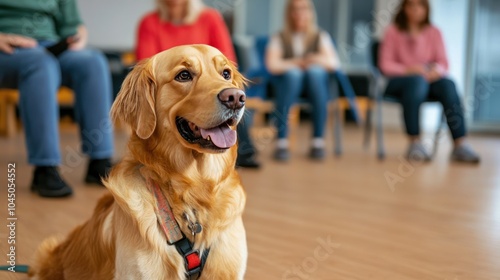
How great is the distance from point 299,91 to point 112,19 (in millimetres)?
4606

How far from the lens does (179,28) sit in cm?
396

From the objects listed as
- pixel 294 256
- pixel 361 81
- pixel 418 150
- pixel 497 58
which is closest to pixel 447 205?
pixel 294 256

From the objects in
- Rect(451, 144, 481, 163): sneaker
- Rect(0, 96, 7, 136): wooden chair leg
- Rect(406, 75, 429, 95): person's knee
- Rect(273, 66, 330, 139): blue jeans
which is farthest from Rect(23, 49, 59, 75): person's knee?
Rect(0, 96, 7, 136): wooden chair leg

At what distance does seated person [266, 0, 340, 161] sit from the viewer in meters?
4.92

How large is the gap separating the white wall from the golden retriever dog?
24.2ft

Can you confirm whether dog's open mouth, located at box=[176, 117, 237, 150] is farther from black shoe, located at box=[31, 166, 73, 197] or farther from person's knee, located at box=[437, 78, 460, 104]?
person's knee, located at box=[437, 78, 460, 104]

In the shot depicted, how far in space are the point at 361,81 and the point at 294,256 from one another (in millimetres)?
7558

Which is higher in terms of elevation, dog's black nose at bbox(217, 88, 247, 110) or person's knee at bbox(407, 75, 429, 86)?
dog's black nose at bbox(217, 88, 247, 110)

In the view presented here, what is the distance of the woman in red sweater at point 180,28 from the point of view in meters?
3.94

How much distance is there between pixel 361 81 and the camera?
949 centimetres

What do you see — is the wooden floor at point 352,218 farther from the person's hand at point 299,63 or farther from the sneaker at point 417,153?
the person's hand at point 299,63

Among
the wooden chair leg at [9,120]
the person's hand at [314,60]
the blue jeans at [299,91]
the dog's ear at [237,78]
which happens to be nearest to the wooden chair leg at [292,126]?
the blue jeans at [299,91]

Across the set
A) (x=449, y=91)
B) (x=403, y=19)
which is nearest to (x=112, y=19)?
(x=403, y=19)

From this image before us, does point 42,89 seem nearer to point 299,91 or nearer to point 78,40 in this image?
point 78,40
